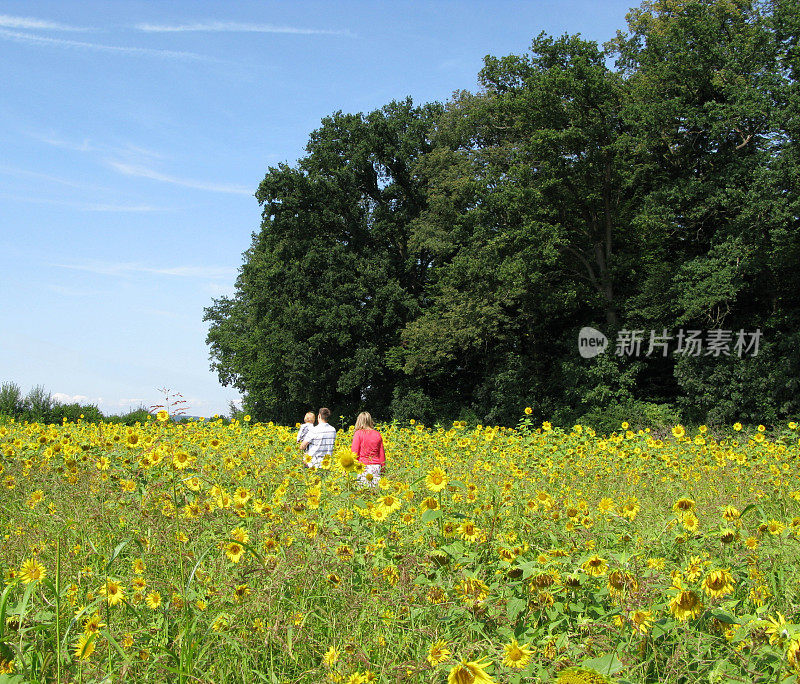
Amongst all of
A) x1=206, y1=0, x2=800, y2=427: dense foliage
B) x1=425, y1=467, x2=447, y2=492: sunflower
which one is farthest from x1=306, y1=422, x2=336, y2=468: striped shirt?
x1=206, y1=0, x2=800, y2=427: dense foliage

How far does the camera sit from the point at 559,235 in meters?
19.0

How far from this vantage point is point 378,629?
106 inches

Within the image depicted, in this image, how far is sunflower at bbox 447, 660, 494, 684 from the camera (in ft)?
4.84

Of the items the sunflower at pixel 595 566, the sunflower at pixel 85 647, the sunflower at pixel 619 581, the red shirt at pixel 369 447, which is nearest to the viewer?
the sunflower at pixel 85 647

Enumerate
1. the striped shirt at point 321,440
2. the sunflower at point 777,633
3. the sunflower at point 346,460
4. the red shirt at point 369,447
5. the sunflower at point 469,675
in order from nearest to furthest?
1. the sunflower at point 469,675
2. the sunflower at point 777,633
3. the sunflower at point 346,460
4. the red shirt at point 369,447
5. the striped shirt at point 321,440

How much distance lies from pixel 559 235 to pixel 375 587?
57.3ft

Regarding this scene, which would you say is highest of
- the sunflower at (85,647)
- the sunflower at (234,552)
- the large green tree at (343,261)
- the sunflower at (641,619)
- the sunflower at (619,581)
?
the large green tree at (343,261)

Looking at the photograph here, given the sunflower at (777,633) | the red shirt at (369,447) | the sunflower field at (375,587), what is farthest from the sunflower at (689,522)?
the red shirt at (369,447)

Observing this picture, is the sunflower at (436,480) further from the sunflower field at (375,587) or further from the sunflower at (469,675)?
the sunflower at (469,675)

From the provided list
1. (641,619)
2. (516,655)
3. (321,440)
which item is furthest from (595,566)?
(321,440)

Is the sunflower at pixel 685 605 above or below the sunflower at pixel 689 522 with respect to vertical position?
below

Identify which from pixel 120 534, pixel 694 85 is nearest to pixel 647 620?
pixel 120 534

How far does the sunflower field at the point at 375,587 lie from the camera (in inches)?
87.3

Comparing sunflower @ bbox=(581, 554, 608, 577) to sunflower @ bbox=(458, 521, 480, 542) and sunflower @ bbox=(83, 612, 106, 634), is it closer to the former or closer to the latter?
sunflower @ bbox=(458, 521, 480, 542)
